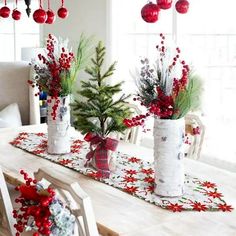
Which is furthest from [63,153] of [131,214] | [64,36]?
[64,36]

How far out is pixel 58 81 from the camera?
2461 millimetres

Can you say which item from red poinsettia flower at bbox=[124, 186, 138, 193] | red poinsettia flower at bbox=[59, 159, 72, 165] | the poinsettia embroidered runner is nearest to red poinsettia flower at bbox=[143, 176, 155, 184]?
the poinsettia embroidered runner

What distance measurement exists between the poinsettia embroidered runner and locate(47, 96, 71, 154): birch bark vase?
47 mm

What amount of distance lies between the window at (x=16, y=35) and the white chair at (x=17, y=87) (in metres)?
1.78

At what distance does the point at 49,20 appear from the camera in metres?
2.68

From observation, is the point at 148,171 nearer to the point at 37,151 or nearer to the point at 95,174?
the point at 95,174

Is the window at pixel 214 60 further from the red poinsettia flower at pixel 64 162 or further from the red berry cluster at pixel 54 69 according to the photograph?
the red poinsettia flower at pixel 64 162

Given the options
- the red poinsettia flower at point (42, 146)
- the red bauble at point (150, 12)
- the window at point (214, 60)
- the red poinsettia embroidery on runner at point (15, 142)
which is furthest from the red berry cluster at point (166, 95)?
the window at point (214, 60)

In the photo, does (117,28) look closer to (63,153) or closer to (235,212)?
(63,153)

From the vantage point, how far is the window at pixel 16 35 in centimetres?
625

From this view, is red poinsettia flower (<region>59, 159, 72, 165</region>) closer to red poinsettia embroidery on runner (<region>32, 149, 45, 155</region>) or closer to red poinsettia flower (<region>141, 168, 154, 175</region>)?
red poinsettia embroidery on runner (<region>32, 149, 45, 155</region>)

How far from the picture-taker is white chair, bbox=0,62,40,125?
4371mm

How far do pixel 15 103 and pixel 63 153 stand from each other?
1936mm

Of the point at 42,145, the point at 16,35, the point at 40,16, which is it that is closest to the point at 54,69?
the point at 40,16
